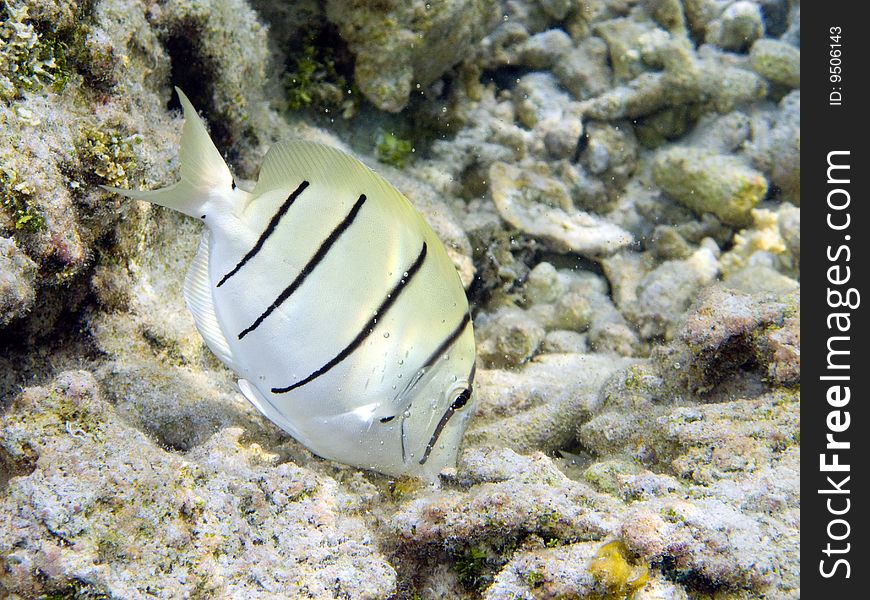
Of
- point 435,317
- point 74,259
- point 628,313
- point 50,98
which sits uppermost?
point 50,98

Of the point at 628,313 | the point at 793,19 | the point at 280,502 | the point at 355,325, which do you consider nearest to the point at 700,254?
the point at 628,313

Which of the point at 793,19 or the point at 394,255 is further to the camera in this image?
the point at 793,19

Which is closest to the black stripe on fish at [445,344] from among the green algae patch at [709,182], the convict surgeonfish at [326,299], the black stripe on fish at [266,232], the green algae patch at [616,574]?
the convict surgeonfish at [326,299]

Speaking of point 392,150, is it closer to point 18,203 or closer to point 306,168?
point 306,168

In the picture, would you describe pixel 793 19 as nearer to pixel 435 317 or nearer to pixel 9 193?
pixel 435 317

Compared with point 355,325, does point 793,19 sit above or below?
above

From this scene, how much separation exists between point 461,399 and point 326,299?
575mm

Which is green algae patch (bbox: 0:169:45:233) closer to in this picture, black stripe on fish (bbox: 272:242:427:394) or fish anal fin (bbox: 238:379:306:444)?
fish anal fin (bbox: 238:379:306:444)

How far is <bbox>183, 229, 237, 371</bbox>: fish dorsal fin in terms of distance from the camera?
1950 millimetres

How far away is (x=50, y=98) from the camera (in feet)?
6.89

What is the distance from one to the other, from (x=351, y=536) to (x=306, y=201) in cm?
96

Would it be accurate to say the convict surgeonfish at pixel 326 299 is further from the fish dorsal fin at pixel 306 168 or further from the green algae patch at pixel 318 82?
the green algae patch at pixel 318 82

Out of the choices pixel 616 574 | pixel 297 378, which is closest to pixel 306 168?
pixel 297 378

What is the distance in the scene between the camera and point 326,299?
1843mm
